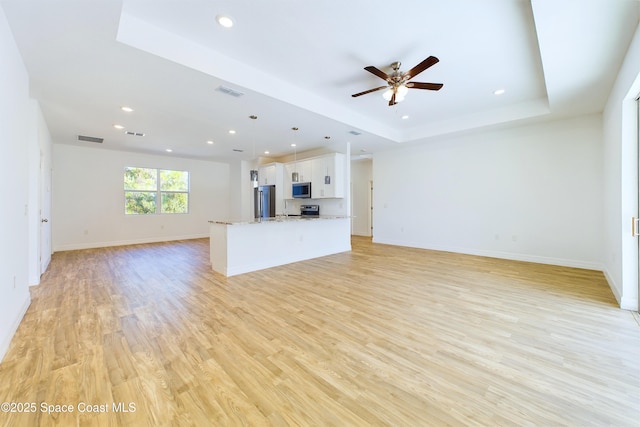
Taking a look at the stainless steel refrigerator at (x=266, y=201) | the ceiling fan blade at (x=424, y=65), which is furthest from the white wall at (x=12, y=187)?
the stainless steel refrigerator at (x=266, y=201)

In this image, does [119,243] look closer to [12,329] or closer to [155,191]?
[155,191]

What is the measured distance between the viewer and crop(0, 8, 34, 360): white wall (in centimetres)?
204

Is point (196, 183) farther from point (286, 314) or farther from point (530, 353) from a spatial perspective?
point (530, 353)

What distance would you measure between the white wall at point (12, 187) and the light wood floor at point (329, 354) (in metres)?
0.26

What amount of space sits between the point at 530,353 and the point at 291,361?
1877mm

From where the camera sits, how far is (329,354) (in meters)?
1.98

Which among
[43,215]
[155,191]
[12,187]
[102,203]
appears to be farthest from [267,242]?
[102,203]

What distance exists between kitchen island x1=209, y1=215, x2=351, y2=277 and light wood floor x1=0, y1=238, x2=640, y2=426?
0.68 meters

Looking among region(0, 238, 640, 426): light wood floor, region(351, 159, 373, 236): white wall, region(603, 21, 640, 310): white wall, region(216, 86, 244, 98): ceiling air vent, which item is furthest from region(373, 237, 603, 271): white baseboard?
region(216, 86, 244, 98): ceiling air vent

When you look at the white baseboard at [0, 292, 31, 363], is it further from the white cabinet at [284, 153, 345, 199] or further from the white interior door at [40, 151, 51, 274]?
the white cabinet at [284, 153, 345, 199]

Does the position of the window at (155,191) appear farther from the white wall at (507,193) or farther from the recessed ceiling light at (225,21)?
the recessed ceiling light at (225,21)

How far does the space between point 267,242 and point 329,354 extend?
2989 mm

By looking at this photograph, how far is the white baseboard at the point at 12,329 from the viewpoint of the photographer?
6.33 ft

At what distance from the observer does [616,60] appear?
2766 millimetres
